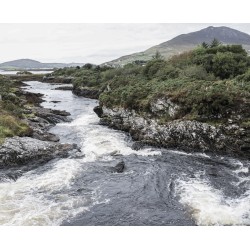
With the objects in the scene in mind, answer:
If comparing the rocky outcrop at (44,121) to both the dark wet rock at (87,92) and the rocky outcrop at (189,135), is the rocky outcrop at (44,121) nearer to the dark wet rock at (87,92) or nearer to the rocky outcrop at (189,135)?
the rocky outcrop at (189,135)

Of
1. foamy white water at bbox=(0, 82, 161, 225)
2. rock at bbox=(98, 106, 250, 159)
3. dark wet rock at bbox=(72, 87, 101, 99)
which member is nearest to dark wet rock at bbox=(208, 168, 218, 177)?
rock at bbox=(98, 106, 250, 159)

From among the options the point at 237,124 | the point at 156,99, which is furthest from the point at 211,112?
the point at 156,99

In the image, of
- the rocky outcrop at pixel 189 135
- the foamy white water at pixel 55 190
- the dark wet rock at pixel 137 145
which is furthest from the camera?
the dark wet rock at pixel 137 145

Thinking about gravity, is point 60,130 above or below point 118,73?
below

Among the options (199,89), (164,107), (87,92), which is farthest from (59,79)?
(199,89)

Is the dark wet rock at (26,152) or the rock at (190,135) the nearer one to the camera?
the dark wet rock at (26,152)

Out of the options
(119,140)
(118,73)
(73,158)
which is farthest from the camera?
(118,73)

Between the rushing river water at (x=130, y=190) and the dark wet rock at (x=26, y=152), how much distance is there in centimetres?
141

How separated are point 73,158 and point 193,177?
41.2 ft

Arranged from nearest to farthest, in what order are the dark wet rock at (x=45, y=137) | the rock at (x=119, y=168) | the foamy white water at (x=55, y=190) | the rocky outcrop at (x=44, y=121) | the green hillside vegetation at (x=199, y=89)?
the foamy white water at (x=55, y=190)
the rock at (x=119, y=168)
the green hillside vegetation at (x=199, y=89)
the dark wet rock at (x=45, y=137)
the rocky outcrop at (x=44, y=121)

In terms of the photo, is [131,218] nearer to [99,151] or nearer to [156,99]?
[99,151]

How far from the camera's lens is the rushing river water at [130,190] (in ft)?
67.7

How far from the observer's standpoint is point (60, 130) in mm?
45094

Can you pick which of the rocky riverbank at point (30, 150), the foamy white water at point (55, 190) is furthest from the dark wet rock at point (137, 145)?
the rocky riverbank at point (30, 150)
